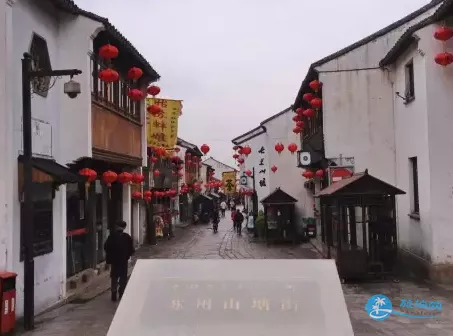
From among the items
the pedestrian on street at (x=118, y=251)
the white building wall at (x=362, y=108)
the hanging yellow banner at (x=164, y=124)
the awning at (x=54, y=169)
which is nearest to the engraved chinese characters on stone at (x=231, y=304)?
the awning at (x=54, y=169)

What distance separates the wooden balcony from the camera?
558 inches

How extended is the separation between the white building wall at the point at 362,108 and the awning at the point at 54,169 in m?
11.1

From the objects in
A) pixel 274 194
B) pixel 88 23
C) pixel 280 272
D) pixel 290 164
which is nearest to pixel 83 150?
pixel 88 23

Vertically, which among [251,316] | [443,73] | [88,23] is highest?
[88,23]

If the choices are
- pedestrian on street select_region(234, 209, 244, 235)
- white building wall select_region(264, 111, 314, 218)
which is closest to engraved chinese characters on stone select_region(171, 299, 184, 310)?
white building wall select_region(264, 111, 314, 218)

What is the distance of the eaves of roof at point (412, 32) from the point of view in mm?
13444

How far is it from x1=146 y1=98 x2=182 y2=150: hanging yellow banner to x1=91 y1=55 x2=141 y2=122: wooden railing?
2076 mm

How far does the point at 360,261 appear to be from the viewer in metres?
14.5

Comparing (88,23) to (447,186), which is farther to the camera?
(447,186)

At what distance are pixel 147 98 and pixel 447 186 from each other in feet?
40.6

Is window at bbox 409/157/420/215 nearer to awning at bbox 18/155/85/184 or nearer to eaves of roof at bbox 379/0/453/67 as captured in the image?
eaves of roof at bbox 379/0/453/67

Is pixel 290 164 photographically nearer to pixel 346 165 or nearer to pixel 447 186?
pixel 346 165

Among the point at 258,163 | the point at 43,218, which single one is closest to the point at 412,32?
the point at 43,218

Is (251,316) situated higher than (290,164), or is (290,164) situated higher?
(290,164)
